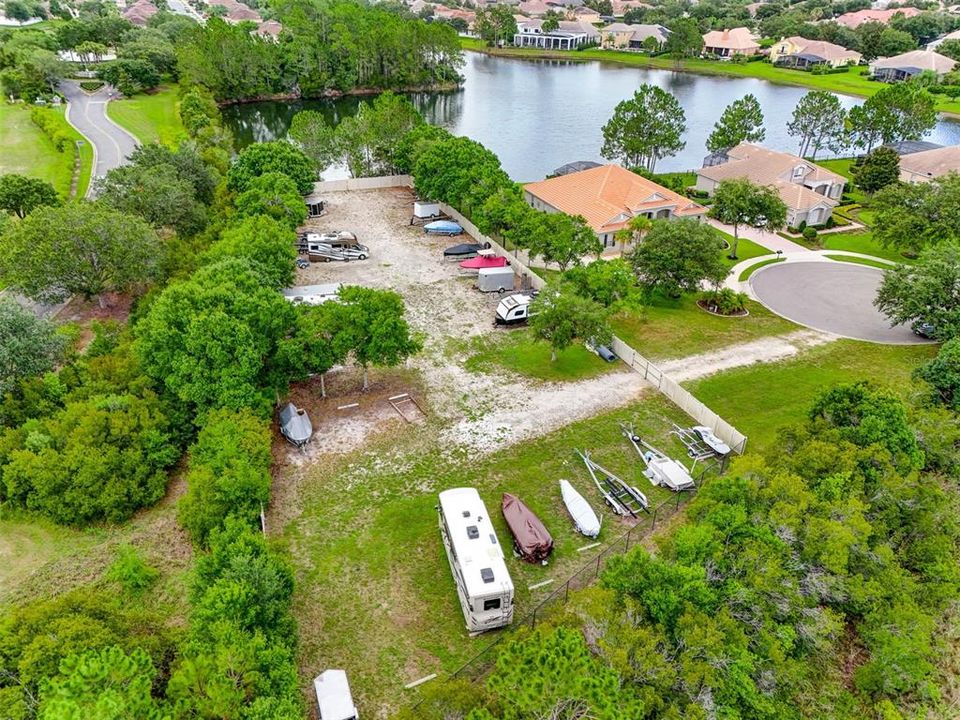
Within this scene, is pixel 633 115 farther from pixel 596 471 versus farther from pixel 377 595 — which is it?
pixel 377 595

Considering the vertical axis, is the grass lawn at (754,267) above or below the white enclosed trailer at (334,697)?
below

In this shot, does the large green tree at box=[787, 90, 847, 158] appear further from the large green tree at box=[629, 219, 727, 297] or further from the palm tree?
the large green tree at box=[629, 219, 727, 297]

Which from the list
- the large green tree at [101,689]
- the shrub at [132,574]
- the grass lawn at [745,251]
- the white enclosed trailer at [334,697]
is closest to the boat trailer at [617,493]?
the white enclosed trailer at [334,697]

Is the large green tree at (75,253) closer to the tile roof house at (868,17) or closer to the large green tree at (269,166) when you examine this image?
the large green tree at (269,166)

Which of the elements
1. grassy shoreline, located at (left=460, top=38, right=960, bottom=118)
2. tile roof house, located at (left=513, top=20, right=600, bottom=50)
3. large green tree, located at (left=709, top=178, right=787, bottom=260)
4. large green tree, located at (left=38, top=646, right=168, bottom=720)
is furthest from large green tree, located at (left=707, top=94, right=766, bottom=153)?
tile roof house, located at (left=513, top=20, right=600, bottom=50)

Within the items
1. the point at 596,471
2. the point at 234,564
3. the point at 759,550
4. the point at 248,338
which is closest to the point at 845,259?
the point at 596,471

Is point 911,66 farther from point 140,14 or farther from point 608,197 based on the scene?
point 140,14
